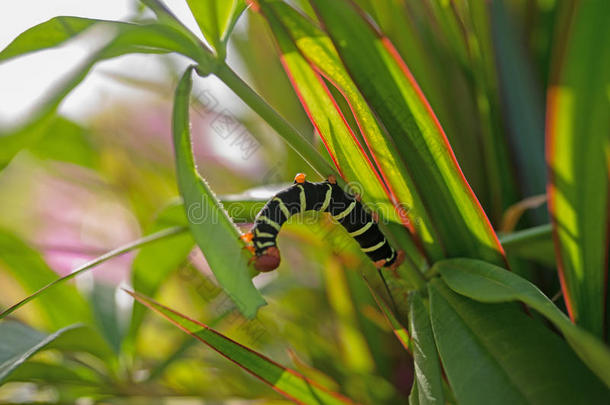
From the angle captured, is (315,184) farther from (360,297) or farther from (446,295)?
(360,297)

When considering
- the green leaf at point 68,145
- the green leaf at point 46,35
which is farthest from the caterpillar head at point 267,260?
the green leaf at point 68,145

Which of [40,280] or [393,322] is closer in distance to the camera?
[393,322]

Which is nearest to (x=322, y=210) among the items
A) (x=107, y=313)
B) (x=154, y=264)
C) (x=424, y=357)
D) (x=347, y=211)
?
(x=347, y=211)

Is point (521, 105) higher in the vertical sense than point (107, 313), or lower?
lower

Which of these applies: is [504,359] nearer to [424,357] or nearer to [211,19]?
[424,357]

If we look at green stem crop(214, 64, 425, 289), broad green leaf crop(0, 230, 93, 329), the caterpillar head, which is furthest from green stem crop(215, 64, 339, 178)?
broad green leaf crop(0, 230, 93, 329)

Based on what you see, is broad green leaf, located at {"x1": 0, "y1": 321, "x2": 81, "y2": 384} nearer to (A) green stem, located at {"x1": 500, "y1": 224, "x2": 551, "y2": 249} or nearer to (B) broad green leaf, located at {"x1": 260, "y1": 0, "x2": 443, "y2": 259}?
(B) broad green leaf, located at {"x1": 260, "y1": 0, "x2": 443, "y2": 259}
